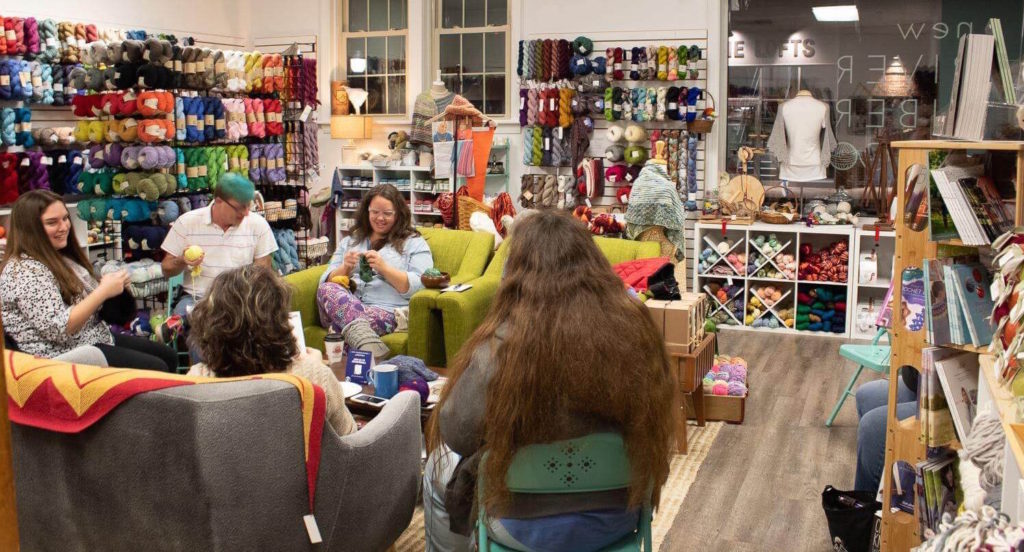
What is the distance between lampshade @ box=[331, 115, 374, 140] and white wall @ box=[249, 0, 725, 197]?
0.81 ft

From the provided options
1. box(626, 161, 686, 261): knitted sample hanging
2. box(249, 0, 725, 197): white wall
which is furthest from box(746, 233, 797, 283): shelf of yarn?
box(626, 161, 686, 261): knitted sample hanging

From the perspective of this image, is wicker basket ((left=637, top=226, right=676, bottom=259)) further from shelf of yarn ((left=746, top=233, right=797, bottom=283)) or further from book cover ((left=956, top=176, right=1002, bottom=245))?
book cover ((left=956, top=176, right=1002, bottom=245))

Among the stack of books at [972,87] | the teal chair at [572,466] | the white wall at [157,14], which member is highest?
the white wall at [157,14]

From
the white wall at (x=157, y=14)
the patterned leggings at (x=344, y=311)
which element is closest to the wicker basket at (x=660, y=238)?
the patterned leggings at (x=344, y=311)

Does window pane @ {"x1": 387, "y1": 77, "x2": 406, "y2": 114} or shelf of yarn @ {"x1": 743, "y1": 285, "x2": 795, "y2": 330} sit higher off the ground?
window pane @ {"x1": 387, "y1": 77, "x2": 406, "y2": 114}

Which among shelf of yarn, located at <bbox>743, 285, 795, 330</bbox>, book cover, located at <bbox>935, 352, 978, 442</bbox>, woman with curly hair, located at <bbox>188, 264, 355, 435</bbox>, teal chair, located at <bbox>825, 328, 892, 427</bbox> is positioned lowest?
shelf of yarn, located at <bbox>743, 285, 795, 330</bbox>

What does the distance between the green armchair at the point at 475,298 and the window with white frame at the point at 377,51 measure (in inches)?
168

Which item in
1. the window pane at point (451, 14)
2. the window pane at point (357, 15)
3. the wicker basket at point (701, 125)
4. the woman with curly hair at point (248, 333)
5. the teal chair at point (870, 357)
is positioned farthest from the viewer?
the window pane at point (357, 15)

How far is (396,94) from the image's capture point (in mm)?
9680

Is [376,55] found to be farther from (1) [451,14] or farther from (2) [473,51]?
(2) [473,51]

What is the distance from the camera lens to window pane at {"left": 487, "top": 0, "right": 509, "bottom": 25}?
927 centimetres

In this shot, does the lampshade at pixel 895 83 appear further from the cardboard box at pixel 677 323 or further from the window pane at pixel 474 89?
the cardboard box at pixel 677 323

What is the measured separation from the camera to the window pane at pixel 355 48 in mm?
9734

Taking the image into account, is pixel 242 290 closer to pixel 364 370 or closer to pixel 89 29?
pixel 364 370
